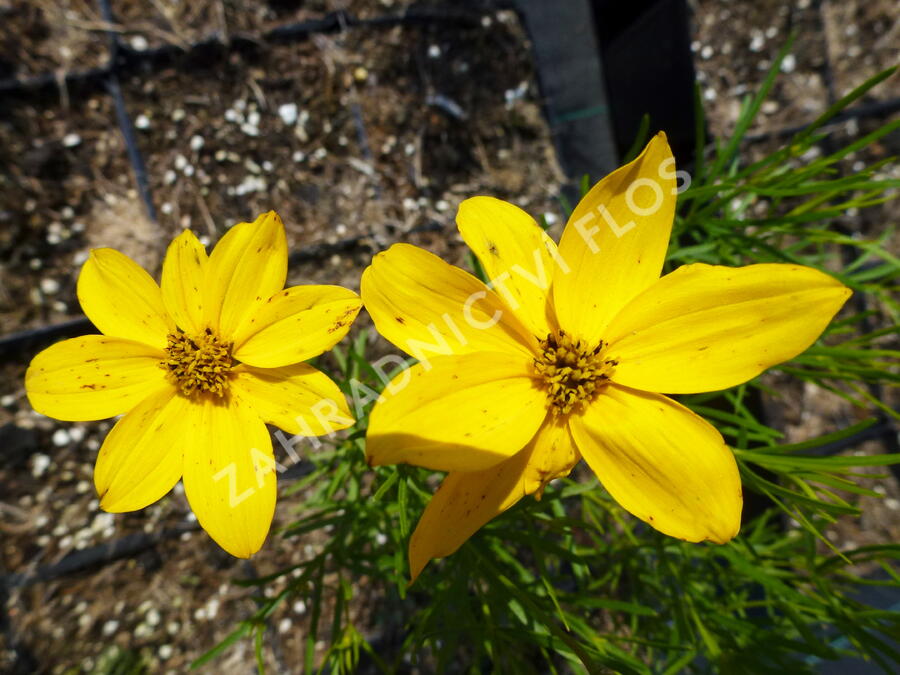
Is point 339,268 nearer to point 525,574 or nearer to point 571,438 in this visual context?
point 525,574

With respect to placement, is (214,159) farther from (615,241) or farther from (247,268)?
(615,241)

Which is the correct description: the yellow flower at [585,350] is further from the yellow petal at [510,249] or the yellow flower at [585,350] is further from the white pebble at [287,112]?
the white pebble at [287,112]

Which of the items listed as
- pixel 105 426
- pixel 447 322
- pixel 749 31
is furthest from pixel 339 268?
pixel 749 31

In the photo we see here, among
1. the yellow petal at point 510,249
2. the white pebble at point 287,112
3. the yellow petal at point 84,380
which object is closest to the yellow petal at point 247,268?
the yellow petal at point 84,380

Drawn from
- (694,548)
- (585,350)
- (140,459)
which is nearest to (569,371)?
(585,350)

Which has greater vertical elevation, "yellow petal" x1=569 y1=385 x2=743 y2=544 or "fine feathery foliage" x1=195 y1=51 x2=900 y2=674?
"yellow petal" x1=569 y1=385 x2=743 y2=544

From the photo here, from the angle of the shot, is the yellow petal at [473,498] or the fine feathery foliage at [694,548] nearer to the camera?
the yellow petal at [473,498]

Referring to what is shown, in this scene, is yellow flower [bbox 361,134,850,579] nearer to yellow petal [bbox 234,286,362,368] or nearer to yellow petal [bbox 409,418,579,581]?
yellow petal [bbox 409,418,579,581]

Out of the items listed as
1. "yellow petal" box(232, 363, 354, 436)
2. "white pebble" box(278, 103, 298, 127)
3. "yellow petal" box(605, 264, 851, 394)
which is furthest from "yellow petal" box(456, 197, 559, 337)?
"white pebble" box(278, 103, 298, 127)

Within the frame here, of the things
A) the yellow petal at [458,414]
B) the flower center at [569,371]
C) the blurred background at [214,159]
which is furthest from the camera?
the blurred background at [214,159]
